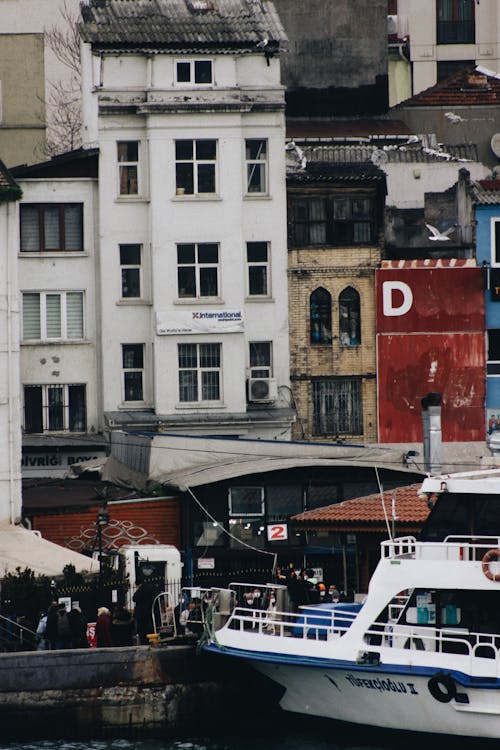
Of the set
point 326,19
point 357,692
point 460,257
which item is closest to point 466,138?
point 326,19

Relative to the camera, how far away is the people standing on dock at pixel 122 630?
37.7 meters

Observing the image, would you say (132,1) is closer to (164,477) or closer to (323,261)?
(323,261)

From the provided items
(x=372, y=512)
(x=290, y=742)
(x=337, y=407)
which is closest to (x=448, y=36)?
(x=337, y=407)

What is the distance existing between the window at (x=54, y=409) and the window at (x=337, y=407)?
266 inches

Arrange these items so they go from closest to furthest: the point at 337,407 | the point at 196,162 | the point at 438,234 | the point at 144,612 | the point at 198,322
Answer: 1. the point at 144,612
2. the point at 198,322
3. the point at 196,162
4. the point at 337,407
5. the point at 438,234

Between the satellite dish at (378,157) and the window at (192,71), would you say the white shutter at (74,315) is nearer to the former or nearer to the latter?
the window at (192,71)

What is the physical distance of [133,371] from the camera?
188 ft

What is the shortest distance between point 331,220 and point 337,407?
5.45 metres

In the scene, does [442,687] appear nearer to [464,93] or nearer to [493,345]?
[493,345]

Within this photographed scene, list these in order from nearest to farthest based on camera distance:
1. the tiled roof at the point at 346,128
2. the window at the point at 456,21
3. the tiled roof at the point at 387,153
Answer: the tiled roof at the point at 387,153 < the tiled roof at the point at 346,128 < the window at the point at 456,21

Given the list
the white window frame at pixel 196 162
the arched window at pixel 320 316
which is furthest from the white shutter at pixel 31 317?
the arched window at pixel 320 316

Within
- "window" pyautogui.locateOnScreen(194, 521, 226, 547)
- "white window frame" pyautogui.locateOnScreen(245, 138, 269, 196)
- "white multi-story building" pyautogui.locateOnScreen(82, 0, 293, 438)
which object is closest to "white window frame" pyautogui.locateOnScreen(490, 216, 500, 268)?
"white multi-story building" pyautogui.locateOnScreen(82, 0, 293, 438)

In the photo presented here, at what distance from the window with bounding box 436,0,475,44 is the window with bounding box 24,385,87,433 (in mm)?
29215

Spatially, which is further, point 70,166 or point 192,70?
point 70,166
